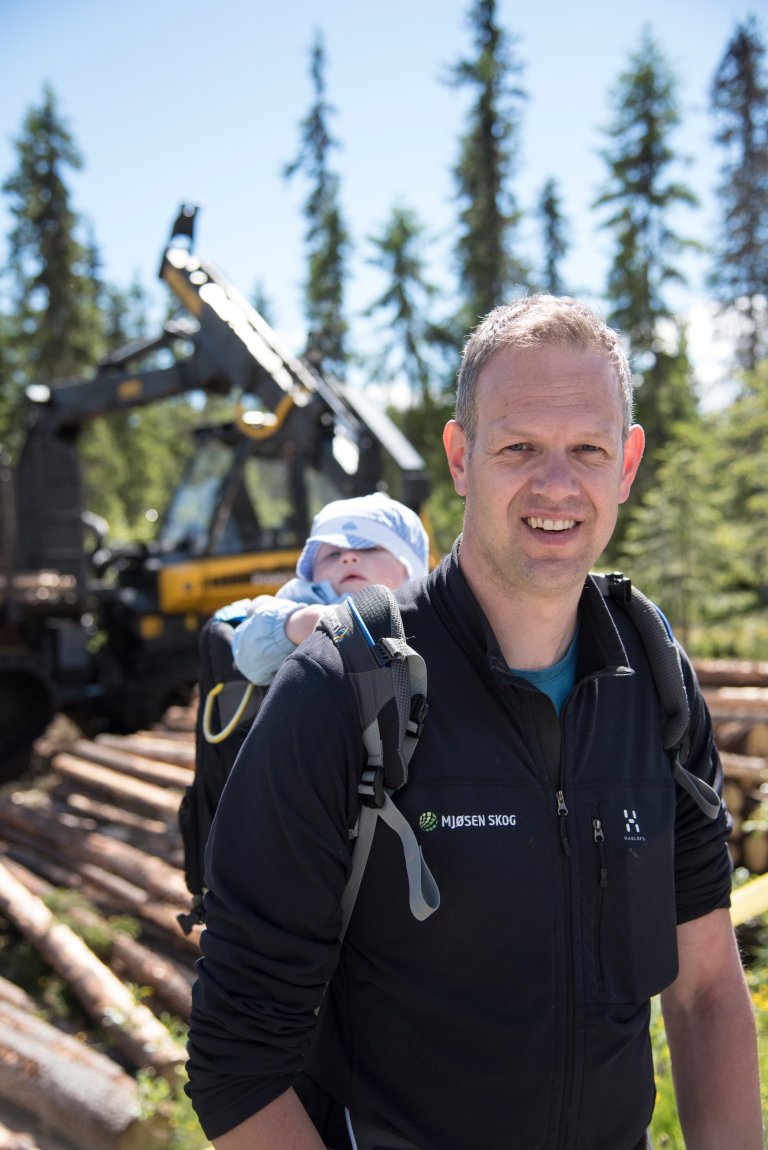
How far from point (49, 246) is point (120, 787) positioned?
24.7 metres

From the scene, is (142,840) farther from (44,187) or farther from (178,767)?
(44,187)

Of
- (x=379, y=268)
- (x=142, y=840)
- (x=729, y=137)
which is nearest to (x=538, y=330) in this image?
(x=142, y=840)

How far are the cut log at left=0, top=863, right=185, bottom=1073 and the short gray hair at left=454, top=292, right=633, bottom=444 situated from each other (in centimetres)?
392

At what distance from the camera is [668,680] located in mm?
1781

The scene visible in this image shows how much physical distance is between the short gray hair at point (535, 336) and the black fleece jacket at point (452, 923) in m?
0.35

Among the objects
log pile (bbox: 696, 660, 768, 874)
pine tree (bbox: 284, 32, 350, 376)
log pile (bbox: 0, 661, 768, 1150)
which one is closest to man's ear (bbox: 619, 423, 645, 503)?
log pile (bbox: 0, 661, 768, 1150)

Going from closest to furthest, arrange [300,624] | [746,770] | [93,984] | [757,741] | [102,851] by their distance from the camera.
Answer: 1. [300,624]
2. [93,984]
3. [746,770]
4. [757,741]
5. [102,851]

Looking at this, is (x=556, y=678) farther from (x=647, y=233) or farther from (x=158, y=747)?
(x=647, y=233)

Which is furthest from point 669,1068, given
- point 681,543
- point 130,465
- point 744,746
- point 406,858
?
point 130,465

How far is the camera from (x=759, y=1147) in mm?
1804

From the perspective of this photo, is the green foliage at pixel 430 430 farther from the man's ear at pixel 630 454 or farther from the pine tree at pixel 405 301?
the man's ear at pixel 630 454

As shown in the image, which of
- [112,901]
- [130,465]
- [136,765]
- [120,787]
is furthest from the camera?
[130,465]

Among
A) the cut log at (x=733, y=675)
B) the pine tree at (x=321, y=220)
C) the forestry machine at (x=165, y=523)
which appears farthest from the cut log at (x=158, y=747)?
the pine tree at (x=321, y=220)

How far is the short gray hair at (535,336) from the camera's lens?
1610mm
